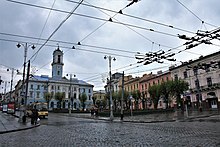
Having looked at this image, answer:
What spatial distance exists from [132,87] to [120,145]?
70.5 m

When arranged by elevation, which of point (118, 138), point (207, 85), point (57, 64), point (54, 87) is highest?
point (57, 64)

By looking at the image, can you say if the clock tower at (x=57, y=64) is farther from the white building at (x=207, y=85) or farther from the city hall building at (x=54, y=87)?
the white building at (x=207, y=85)

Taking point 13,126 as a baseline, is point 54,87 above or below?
above

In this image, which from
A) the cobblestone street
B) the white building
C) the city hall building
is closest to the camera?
the cobblestone street

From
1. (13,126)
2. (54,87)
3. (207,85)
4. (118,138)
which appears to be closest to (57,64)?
(54,87)

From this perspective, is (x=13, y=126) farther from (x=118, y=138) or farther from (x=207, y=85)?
(x=207, y=85)

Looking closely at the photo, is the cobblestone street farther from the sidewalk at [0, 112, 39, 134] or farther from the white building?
the white building

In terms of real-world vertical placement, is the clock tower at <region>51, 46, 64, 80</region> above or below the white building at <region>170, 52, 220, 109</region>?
above

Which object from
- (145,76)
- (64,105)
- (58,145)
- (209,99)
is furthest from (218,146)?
(64,105)

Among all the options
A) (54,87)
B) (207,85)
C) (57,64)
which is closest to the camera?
(207,85)

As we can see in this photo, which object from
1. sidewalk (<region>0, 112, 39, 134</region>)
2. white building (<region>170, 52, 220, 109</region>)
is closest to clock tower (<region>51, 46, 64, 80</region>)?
white building (<region>170, 52, 220, 109</region>)

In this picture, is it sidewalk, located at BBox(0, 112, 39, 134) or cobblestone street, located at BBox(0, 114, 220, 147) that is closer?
cobblestone street, located at BBox(0, 114, 220, 147)

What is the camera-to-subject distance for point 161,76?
65.4 metres

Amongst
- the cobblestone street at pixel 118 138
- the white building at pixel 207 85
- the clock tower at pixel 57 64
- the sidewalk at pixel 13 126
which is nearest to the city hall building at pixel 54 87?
the clock tower at pixel 57 64
